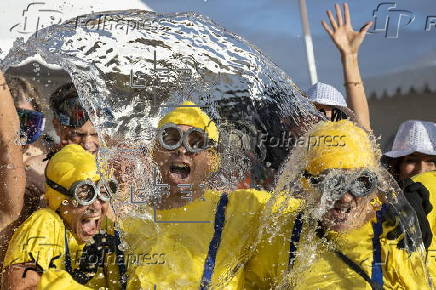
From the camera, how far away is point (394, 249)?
1.93 metres

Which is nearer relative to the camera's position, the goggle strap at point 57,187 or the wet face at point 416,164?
the goggle strap at point 57,187

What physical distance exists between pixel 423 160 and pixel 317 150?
1.02 metres

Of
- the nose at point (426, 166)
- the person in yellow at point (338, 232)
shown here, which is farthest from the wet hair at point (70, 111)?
the nose at point (426, 166)

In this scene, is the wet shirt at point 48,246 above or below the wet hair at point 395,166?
below

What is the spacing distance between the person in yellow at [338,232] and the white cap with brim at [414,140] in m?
0.86

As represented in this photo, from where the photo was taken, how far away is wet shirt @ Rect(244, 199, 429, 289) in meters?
1.92

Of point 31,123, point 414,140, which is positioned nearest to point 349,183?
point 414,140

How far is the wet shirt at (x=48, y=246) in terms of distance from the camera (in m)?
2.06

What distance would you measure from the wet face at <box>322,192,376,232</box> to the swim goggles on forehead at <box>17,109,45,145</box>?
Answer: 124cm

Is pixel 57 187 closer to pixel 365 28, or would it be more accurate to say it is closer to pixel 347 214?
pixel 347 214

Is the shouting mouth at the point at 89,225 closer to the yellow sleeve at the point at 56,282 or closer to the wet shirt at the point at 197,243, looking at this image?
the wet shirt at the point at 197,243

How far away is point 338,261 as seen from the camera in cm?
196

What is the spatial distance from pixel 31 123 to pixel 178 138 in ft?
2.32

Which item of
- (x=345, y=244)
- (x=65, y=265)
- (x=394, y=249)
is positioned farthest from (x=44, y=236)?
(x=394, y=249)
